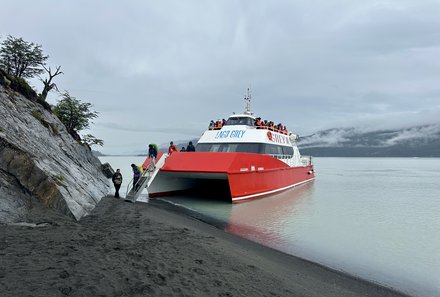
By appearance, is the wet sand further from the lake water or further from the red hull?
the red hull

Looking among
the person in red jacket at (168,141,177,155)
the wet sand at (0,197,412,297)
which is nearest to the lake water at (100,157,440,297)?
the wet sand at (0,197,412,297)

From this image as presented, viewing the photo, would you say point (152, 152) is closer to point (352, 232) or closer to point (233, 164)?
point (233, 164)

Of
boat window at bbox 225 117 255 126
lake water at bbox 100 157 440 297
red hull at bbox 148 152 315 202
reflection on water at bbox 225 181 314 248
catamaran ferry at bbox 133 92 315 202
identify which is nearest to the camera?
lake water at bbox 100 157 440 297

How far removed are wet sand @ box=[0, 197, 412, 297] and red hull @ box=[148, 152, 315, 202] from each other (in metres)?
6.63

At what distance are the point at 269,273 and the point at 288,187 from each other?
703 inches

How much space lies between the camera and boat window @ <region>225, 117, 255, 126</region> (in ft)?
64.4

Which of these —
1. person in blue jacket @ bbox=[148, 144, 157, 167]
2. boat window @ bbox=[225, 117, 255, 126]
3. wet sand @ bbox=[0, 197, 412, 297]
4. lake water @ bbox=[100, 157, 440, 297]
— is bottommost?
lake water @ bbox=[100, 157, 440, 297]

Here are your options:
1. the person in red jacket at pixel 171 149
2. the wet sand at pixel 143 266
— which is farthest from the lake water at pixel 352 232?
the person in red jacket at pixel 171 149

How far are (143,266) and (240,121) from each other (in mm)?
15517

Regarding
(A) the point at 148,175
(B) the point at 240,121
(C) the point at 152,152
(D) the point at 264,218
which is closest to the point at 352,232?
(D) the point at 264,218

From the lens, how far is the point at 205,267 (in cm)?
539

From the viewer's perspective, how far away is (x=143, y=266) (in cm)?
489

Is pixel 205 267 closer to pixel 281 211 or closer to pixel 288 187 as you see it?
pixel 281 211

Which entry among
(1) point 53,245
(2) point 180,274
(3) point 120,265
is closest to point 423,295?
(2) point 180,274
